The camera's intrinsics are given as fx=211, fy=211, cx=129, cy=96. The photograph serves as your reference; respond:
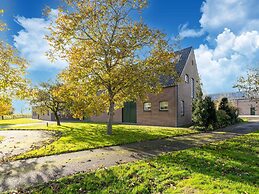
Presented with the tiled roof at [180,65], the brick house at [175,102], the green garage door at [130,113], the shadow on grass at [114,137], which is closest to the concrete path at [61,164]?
the shadow on grass at [114,137]

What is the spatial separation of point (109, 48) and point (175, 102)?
36.1ft

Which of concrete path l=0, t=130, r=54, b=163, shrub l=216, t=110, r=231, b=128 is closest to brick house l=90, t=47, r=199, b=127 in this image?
shrub l=216, t=110, r=231, b=128

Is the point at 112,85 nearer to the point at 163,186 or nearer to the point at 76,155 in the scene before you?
the point at 76,155

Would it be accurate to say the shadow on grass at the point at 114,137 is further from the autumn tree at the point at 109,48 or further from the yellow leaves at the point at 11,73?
the yellow leaves at the point at 11,73

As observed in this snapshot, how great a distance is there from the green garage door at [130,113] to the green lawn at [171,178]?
19.8 metres

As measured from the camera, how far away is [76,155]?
357 inches

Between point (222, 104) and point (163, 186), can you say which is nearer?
point (163, 186)

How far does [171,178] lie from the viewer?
578 centimetres

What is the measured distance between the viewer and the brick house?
22.3 m

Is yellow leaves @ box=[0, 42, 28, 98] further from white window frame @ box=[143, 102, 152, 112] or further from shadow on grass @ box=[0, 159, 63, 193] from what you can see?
white window frame @ box=[143, 102, 152, 112]

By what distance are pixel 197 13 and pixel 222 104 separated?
14.3 m

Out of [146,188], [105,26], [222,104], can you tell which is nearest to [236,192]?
[146,188]

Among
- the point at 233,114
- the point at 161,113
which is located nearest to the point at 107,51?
the point at 161,113

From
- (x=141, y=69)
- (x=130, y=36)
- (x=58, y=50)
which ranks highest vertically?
(x=130, y=36)
